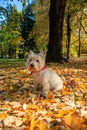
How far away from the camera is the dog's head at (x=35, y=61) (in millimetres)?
7020

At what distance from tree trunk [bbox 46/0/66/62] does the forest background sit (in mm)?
20090

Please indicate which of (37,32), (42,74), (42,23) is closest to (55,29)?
(42,74)

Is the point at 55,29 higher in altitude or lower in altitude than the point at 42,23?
lower

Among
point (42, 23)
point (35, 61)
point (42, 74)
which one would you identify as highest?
point (42, 23)

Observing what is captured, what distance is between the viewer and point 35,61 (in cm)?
707

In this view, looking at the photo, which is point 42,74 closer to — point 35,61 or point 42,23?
point 35,61

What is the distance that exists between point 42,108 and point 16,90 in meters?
2.36

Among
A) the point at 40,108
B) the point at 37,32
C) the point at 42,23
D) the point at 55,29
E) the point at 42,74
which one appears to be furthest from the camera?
the point at 37,32

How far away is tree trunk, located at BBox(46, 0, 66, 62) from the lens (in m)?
20.2

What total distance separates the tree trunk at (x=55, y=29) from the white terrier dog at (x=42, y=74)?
12.1 metres

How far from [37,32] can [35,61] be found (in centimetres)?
5259

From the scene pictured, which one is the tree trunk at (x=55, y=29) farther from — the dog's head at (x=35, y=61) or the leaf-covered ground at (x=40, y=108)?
the dog's head at (x=35, y=61)

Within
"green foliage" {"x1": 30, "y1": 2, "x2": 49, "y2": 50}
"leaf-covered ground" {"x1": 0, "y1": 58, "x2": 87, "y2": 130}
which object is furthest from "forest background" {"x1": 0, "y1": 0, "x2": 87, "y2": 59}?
"leaf-covered ground" {"x1": 0, "y1": 58, "x2": 87, "y2": 130}

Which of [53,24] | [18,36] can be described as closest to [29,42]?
[18,36]
